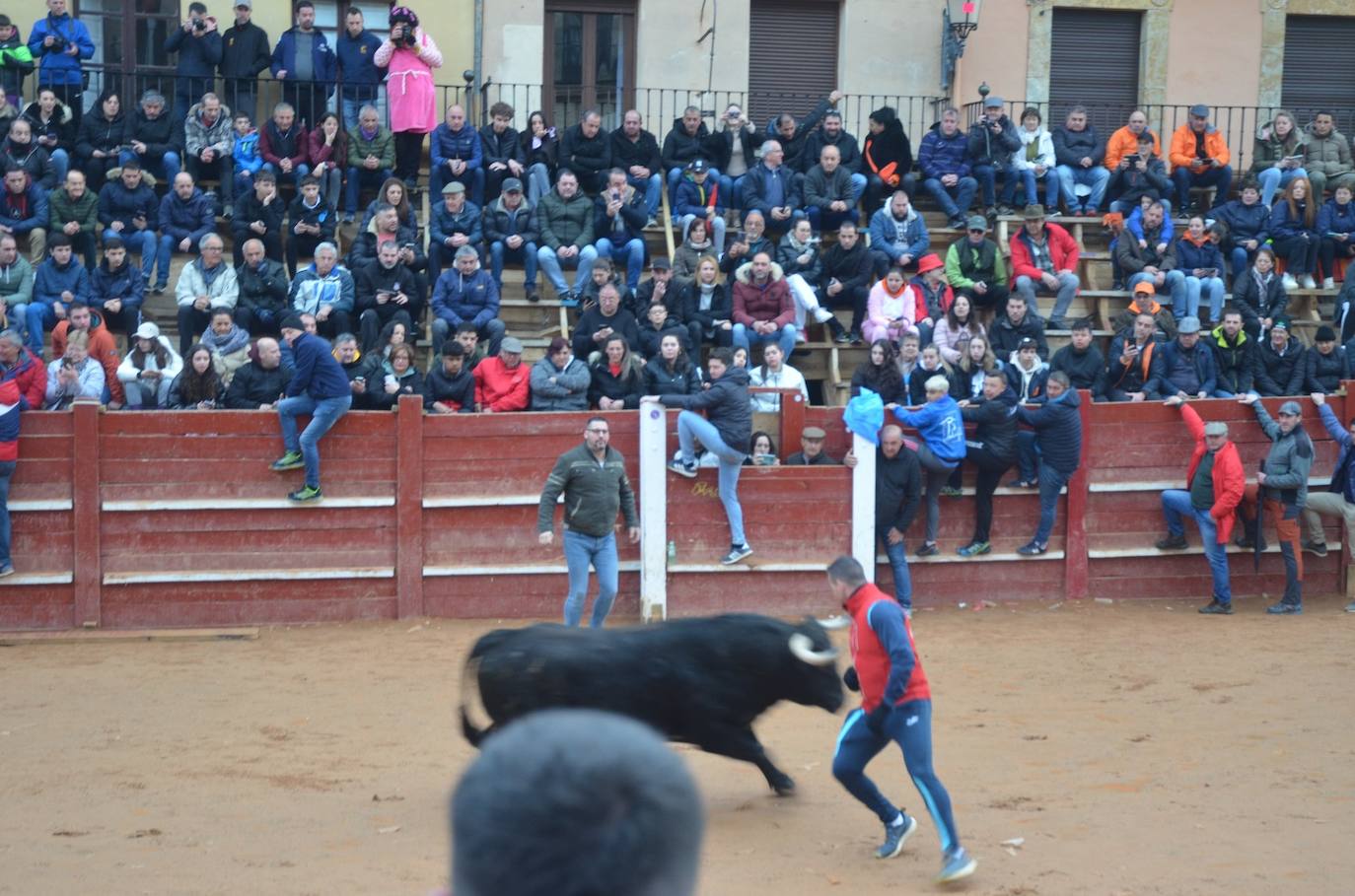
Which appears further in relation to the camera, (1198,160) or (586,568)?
(1198,160)

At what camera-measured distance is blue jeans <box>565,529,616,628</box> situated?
10.8m

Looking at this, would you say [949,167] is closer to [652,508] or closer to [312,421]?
[652,508]

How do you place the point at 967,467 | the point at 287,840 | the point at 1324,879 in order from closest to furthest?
the point at 1324,879 → the point at 287,840 → the point at 967,467

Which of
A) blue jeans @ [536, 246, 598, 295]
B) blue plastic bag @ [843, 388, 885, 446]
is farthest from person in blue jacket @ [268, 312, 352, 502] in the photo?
blue plastic bag @ [843, 388, 885, 446]

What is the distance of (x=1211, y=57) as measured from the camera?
61.0 feet

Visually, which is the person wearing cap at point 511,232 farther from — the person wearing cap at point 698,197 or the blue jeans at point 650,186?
the person wearing cap at point 698,197

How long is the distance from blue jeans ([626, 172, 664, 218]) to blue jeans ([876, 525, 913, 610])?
15.6 ft

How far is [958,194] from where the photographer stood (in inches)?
657

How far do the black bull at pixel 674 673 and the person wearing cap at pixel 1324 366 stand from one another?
28.2 ft

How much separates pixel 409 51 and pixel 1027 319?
6797 millimetres

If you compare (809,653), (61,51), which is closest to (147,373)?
(61,51)

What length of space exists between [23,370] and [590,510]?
4985mm

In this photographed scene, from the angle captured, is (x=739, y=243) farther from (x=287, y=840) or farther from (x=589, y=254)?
(x=287, y=840)

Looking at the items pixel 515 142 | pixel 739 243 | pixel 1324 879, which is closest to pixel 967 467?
pixel 739 243
